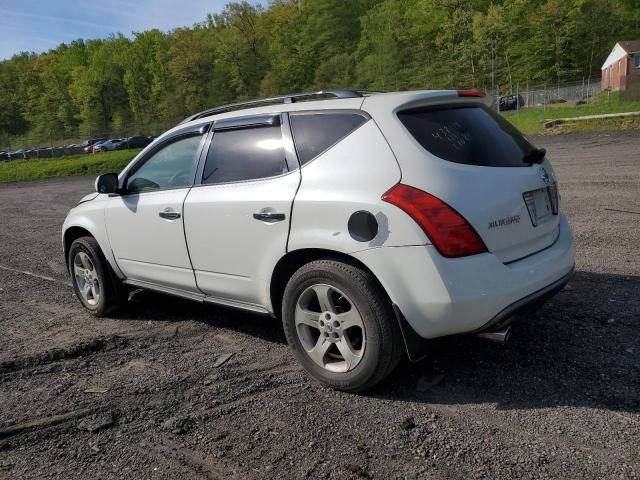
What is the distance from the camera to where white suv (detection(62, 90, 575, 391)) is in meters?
2.97

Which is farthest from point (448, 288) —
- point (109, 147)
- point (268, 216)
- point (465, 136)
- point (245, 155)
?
point (109, 147)

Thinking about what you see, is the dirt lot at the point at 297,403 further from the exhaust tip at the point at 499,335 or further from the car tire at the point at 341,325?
the exhaust tip at the point at 499,335

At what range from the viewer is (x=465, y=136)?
3352 mm

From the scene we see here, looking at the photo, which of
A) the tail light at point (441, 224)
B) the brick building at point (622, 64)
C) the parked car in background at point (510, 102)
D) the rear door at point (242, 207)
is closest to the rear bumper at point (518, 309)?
the tail light at point (441, 224)

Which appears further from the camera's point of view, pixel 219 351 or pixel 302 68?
pixel 302 68

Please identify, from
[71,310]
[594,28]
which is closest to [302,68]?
[594,28]

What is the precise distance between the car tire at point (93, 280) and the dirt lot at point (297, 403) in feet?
0.52

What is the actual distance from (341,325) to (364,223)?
2.13 ft

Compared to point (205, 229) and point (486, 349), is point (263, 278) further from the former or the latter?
point (486, 349)

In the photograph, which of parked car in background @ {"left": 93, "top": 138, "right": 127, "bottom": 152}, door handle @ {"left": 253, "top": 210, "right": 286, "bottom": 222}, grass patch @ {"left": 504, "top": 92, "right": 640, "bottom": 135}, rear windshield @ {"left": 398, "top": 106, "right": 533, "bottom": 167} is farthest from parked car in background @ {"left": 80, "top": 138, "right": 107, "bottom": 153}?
rear windshield @ {"left": 398, "top": 106, "right": 533, "bottom": 167}

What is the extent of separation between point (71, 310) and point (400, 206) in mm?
3920

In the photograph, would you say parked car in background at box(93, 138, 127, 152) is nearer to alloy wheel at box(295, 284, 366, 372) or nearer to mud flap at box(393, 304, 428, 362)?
alloy wheel at box(295, 284, 366, 372)

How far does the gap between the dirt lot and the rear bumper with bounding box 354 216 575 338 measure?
443mm

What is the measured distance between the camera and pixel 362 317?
10.3ft
